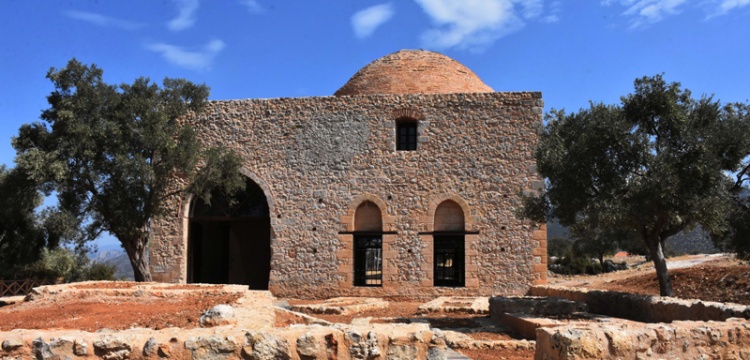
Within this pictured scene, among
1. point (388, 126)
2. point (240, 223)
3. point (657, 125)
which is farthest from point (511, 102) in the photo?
point (240, 223)

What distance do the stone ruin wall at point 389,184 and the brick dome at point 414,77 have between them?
146 centimetres

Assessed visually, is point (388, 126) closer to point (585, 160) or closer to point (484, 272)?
point (484, 272)

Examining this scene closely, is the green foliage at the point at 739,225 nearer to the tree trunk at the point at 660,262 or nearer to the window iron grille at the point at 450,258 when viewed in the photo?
the tree trunk at the point at 660,262

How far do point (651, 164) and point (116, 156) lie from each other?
12.6m

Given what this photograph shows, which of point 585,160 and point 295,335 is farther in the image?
point 585,160

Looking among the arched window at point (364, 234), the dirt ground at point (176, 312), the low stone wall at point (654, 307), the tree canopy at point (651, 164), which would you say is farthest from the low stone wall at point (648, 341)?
the arched window at point (364, 234)

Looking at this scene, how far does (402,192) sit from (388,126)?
6.48ft

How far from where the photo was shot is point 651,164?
32.8 ft

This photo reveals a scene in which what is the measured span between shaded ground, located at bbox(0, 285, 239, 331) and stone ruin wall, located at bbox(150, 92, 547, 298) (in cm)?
660

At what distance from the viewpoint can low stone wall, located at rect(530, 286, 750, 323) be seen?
25.3 feet

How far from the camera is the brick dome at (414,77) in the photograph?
19.0 m

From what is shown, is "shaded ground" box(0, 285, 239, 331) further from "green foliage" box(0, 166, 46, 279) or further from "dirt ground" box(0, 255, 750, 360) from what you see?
"green foliage" box(0, 166, 46, 279)

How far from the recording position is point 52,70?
1569 centimetres

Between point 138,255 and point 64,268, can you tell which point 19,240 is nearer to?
point 64,268
